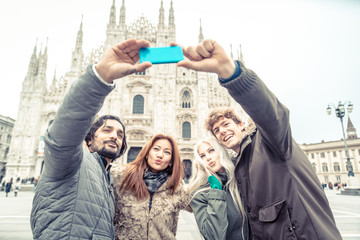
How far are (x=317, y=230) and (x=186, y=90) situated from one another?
1999 cm

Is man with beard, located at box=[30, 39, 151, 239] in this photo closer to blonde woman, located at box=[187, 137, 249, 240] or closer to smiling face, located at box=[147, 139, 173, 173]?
smiling face, located at box=[147, 139, 173, 173]

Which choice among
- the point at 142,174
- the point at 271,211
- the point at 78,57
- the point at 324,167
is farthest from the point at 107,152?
the point at 324,167

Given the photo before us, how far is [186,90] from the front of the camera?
20828 mm

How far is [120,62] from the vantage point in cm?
108

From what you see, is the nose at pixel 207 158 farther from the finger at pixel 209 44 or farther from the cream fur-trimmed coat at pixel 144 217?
the finger at pixel 209 44

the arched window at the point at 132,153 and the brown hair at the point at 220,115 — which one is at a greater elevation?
the arched window at the point at 132,153

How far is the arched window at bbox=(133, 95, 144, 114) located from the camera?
19.8 meters

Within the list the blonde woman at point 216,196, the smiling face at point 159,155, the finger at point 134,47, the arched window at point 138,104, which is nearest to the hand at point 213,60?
the finger at point 134,47

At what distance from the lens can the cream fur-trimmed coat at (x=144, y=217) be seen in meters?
1.82

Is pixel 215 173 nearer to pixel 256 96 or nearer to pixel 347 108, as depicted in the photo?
pixel 256 96

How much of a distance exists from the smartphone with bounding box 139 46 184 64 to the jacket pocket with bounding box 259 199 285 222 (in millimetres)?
1082

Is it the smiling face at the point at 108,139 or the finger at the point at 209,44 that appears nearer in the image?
the finger at the point at 209,44

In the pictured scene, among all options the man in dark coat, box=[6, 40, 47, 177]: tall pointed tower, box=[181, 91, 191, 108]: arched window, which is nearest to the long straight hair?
the man in dark coat

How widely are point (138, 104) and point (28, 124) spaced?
9983mm
